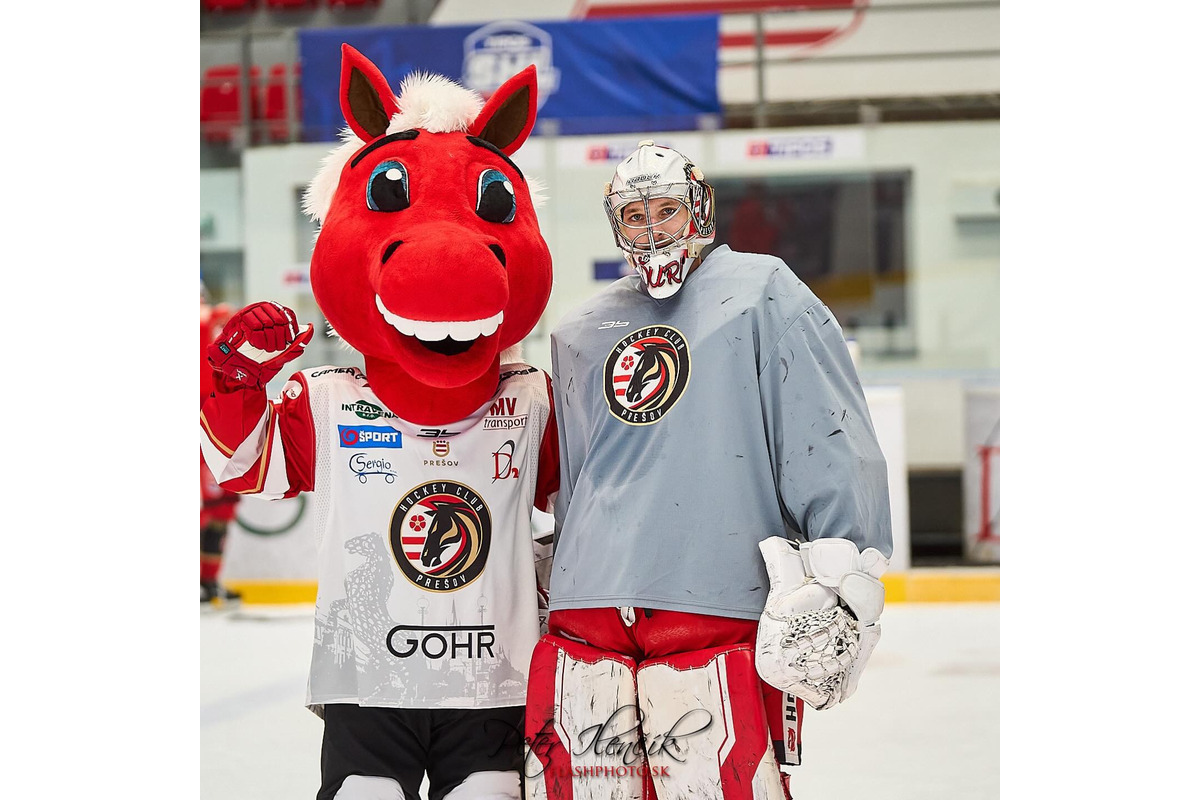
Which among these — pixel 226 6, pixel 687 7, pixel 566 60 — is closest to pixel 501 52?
pixel 566 60

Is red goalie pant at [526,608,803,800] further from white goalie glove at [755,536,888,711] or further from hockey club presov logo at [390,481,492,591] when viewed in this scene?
hockey club presov logo at [390,481,492,591]

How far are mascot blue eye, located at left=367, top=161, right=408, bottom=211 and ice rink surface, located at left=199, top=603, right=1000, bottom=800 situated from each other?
1.87 metres

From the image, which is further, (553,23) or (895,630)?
(553,23)

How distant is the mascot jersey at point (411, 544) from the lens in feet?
6.27

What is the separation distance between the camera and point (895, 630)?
5.49 m

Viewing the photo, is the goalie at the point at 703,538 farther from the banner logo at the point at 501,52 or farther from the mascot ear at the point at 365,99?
the banner logo at the point at 501,52

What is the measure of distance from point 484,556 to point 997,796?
1861 mm

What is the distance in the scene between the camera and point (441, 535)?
192cm

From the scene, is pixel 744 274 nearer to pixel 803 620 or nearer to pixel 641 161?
pixel 641 161

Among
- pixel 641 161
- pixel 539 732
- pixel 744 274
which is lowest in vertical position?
pixel 539 732

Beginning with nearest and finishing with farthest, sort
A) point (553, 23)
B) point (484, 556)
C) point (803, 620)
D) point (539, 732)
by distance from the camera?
1. point (803, 620)
2. point (539, 732)
3. point (484, 556)
4. point (553, 23)

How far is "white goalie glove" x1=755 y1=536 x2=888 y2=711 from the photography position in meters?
1.65

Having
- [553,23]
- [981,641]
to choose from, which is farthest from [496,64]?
[981,641]

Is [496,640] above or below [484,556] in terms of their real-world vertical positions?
below
